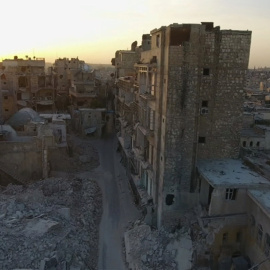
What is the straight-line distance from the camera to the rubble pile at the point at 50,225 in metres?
19.0

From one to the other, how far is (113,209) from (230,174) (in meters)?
11.3

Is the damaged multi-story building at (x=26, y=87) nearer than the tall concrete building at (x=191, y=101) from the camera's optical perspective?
No

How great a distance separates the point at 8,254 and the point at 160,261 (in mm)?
8833

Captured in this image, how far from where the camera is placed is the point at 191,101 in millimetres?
20484

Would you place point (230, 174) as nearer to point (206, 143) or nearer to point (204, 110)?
point (206, 143)

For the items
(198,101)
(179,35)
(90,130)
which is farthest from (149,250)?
(90,130)

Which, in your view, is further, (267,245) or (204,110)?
(204,110)

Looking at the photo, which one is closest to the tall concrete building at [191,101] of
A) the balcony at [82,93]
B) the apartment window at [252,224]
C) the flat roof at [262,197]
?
the apartment window at [252,224]

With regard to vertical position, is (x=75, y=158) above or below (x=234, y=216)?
below

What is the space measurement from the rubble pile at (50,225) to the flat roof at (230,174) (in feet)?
29.5

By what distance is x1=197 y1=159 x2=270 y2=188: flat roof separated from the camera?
1836cm

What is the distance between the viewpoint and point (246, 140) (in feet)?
96.5

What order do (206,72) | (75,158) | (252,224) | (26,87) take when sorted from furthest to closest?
(26,87)
(75,158)
(206,72)
(252,224)

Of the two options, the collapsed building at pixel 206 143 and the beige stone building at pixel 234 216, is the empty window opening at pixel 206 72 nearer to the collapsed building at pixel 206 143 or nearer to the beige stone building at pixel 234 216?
the collapsed building at pixel 206 143
